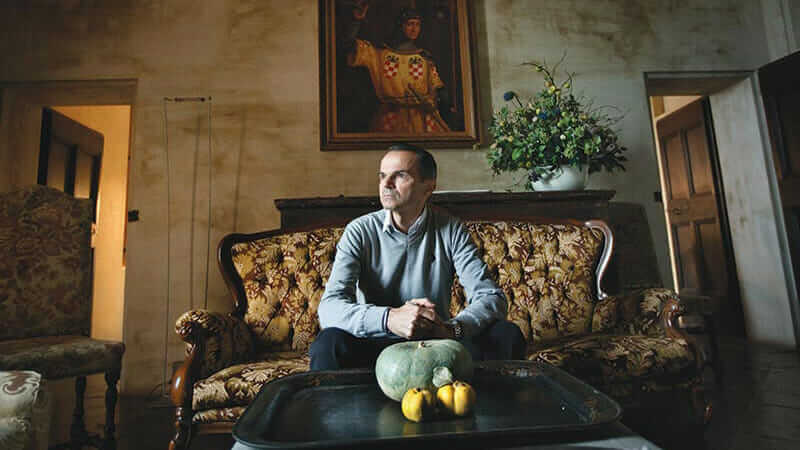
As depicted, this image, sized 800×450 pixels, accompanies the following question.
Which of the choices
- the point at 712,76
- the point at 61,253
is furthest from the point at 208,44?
the point at 712,76

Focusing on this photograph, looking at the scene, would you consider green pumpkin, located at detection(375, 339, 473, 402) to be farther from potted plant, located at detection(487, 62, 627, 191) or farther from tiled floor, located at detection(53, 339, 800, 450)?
potted plant, located at detection(487, 62, 627, 191)

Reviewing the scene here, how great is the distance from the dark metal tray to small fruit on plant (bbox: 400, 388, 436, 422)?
0.02 metres

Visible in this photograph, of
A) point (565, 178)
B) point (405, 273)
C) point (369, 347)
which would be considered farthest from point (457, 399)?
point (565, 178)

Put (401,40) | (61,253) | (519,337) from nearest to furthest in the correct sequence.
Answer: (519,337) → (61,253) → (401,40)

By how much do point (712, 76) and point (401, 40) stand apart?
2434 mm

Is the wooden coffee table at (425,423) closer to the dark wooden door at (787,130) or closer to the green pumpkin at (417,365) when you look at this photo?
the green pumpkin at (417,365)

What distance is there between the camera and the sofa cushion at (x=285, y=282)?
203 cm

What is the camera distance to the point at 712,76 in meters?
3.50

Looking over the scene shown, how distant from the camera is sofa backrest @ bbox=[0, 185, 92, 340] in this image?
2.12 metres

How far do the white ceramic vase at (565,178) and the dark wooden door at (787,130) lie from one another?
196 cm

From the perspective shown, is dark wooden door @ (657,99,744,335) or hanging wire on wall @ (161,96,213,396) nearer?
hanging wire on wall @ (161,96,213,396)

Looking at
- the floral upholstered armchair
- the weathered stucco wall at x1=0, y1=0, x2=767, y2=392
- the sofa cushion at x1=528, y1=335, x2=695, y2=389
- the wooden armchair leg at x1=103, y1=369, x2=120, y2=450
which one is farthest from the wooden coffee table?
the weathered stucco wall at x1=0, y1=0, x2=767, y2=392

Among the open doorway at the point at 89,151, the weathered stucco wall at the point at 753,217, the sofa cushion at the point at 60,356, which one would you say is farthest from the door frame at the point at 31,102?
the weathered stucco wall at the point at 753,217

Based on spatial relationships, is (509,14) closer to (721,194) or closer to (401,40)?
(401,40)
